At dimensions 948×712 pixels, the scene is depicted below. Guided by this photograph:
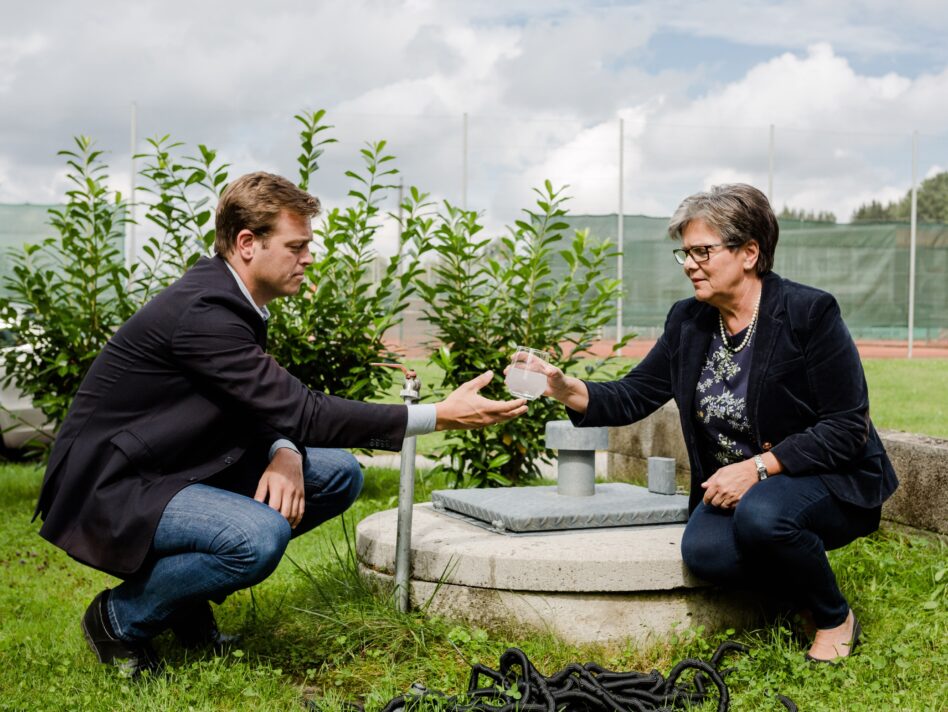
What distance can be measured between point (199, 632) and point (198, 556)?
56 centimetres

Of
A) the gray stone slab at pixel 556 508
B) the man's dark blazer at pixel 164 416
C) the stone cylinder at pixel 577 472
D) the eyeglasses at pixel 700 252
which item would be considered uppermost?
the eyeglasses at pixel 700 252

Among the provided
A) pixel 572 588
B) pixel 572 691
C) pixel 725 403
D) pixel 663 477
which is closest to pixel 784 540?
pixel 725 403

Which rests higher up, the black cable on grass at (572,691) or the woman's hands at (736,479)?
the woman's hands at (736,479)

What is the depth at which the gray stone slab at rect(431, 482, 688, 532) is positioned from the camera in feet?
11.8

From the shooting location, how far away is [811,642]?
135 inches

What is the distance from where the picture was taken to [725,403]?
3408mm

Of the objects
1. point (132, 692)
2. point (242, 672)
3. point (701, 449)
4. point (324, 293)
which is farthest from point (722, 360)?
point (324, 293)

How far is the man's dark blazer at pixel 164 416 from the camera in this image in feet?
9.82

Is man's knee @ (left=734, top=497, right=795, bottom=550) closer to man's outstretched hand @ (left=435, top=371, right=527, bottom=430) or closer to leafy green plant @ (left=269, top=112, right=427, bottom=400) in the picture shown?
man's outstretched hand @ (left=435, top=371, right=527, bottom=430)

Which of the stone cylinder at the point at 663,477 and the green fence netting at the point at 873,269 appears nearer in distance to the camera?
the stone cylinder at the point at 663,477

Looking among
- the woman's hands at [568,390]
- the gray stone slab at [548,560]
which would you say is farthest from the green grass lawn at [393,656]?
the woman's hands at [568,390]

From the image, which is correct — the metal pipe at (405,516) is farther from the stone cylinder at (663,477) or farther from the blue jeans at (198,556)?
the stone cylinder at (663,477)

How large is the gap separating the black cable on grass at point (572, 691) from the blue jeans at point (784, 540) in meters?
0.33

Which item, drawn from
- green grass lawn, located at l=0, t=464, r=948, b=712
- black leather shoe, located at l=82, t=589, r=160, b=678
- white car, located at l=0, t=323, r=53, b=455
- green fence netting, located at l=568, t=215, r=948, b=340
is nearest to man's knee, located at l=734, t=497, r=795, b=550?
green grass lawn, located at l=0, t=464, r=948, b=712
